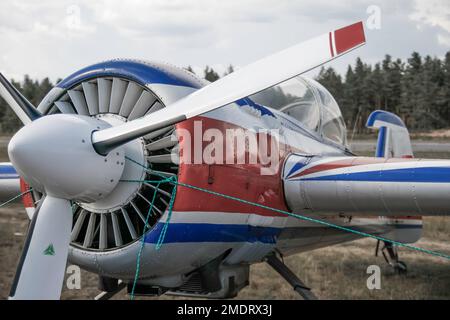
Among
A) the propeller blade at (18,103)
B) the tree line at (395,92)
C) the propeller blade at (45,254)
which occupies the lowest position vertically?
the propeller blade at (45,254)

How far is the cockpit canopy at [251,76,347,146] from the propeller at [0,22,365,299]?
75.7 inches

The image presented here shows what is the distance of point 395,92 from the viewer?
65000 mm

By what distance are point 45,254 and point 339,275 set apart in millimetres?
6985

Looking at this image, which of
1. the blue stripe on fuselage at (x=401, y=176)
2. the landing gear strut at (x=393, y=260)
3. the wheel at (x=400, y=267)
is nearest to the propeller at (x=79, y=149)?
the blue stripe on fuselage at (x=401, y=176)

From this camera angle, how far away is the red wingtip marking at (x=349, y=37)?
11.2ft

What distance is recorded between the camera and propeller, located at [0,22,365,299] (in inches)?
141

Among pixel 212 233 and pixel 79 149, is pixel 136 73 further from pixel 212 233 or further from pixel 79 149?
pixel 212 233

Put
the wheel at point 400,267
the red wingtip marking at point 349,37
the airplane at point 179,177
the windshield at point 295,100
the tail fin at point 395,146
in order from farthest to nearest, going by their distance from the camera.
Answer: the wheel at point 400,267 < the tail fin at point 395,146 < the windshield at point 295,100 < the airplane at point 179,177 < the red wingtip marking at point 349,37

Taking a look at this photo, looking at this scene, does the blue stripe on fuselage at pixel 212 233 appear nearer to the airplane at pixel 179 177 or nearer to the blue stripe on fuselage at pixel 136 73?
the airplane at pixel 179 177

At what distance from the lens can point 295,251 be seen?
6535 millimetres

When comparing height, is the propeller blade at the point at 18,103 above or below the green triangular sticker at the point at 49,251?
above

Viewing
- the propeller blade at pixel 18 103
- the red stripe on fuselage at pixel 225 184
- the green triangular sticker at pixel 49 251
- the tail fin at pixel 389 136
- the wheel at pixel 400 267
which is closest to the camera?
the green triangular sticker at pixel 49 251

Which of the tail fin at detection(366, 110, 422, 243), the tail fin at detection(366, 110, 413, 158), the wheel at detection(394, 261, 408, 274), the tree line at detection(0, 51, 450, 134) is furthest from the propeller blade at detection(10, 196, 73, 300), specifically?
the tree line at detection(0, 51, 450, 134)
